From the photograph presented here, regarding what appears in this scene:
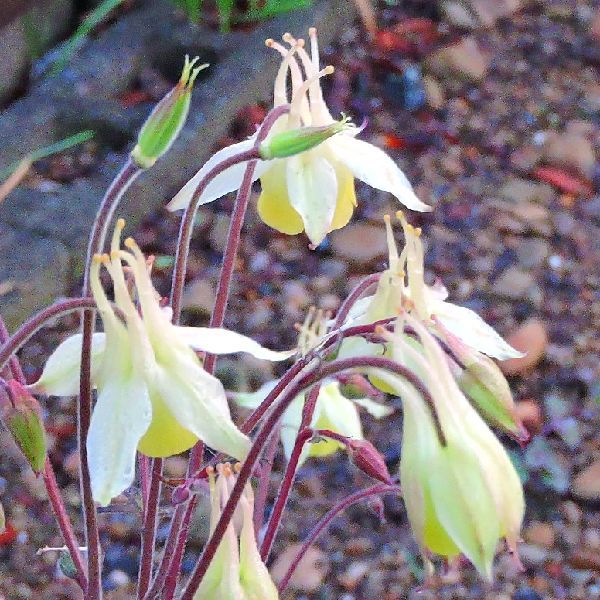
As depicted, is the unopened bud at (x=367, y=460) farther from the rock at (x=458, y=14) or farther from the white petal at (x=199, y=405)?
the rock at (x=458, y=14)

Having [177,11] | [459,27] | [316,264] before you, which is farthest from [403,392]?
[459,27]

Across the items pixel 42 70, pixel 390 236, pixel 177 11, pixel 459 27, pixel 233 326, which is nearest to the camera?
pixel 390 236

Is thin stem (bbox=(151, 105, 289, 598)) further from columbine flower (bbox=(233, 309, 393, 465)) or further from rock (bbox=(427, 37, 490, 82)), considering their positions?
rock (bbox=(427, 37, 490, 82))

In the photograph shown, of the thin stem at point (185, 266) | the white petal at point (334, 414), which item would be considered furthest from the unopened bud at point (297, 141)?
the white petal at point (334, 414)

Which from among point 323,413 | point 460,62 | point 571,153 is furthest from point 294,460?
point 460,62

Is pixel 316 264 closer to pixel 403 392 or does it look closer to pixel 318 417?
pixel 318 417

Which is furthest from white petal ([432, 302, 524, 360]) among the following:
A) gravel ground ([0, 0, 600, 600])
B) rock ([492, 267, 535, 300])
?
rock ([492, 267, 535, 300])

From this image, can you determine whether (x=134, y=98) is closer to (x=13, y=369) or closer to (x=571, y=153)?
(x=571, y=153)
